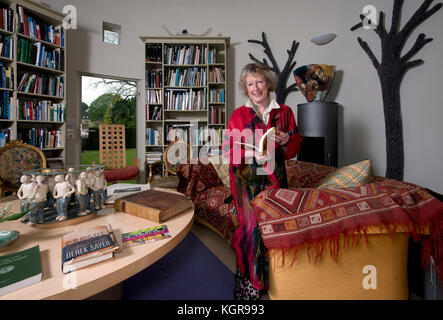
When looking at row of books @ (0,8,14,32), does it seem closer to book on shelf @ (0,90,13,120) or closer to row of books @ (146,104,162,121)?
book on shelf @ (0,90,13,120)

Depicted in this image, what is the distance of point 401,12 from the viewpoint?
6.81ft

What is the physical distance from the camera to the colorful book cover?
28.0 inches

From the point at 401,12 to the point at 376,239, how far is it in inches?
97.9

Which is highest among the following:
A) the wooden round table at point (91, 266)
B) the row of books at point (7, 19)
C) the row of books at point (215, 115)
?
the row of books at point (7, 19)

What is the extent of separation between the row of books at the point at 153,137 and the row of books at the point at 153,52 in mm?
1161

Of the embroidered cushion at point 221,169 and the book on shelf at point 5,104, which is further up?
the book on shelf at point 5,104

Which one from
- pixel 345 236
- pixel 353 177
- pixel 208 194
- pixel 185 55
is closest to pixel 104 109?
pixel 185 55

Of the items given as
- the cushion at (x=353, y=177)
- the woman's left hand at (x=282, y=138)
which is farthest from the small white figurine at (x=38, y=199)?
the cushion at (x=353, y=177)

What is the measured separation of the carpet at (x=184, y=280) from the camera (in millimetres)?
1176

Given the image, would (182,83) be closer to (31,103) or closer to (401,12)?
(31,103)

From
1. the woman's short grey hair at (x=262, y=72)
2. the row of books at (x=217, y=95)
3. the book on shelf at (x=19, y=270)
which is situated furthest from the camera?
the row of books at (x=217, y=95)

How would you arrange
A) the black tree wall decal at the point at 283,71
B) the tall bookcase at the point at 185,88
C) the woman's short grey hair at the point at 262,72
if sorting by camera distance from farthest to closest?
the tall bookcase at the point at 185,88
the black tree wall decal at the point at 283,71
the woman's short grey hair at the point at 262,72

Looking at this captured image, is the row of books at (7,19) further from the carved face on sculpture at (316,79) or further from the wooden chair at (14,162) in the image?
the carved face on sculpture at (316,79)

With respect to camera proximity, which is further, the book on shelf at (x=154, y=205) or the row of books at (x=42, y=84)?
the row of books at (x=42, y=84)
